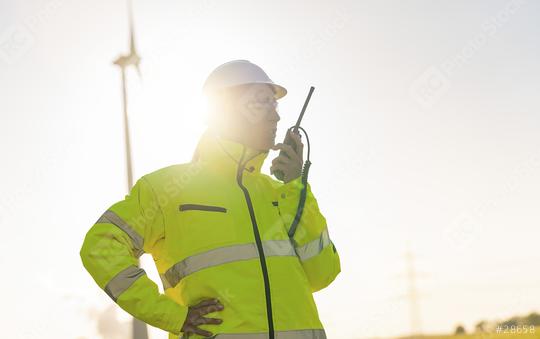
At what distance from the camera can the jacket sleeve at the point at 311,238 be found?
4.61 meters

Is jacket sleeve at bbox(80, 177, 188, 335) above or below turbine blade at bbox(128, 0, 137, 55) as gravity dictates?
below

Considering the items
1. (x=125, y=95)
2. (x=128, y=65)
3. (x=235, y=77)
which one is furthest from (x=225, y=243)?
(x=128, y=65)

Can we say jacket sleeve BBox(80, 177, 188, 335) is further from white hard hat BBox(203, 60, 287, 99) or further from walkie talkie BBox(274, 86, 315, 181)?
white hard hat BBox(203, 60, 287, 99)

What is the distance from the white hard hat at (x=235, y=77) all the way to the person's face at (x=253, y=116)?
58 mm

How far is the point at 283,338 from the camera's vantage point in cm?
416

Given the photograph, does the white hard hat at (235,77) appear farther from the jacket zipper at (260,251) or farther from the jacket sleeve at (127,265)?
the jacket sleeve at (127,265)

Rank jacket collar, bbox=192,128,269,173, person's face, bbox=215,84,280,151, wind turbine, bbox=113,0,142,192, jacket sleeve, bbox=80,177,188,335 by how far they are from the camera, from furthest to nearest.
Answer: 1. wind turbine, bbox=113,0,142,192
2. person's face, bbox=215,84,280,151
3. jacket collar, bbox=192,128,269,173
4. jacket sleeve, bbox=80,177,188,335

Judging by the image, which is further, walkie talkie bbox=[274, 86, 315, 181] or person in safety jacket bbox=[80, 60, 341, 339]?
walkie talkie bbox=[274, 86, 315, 181]

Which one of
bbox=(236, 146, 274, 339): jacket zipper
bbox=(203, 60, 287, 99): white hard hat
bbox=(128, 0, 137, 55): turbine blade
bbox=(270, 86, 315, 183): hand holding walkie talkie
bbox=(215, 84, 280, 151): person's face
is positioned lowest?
bbox=(236, 146, 274, 339): jacket zipper

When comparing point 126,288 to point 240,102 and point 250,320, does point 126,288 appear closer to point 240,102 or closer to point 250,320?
point 250,320

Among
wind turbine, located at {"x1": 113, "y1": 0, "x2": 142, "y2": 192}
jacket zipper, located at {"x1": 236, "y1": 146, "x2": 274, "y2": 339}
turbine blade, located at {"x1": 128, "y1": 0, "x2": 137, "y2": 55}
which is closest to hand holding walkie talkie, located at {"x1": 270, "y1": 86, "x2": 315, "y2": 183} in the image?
jacket zipper, located at {"x1": 236, "y1": 146, "x2": 274, "y2": 339}

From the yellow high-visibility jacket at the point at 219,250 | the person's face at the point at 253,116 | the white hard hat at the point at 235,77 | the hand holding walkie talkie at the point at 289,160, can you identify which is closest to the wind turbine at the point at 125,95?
the white hard hat at the point at 235,77

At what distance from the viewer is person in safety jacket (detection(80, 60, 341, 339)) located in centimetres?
418

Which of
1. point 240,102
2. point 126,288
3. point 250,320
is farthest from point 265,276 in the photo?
point 240,102
